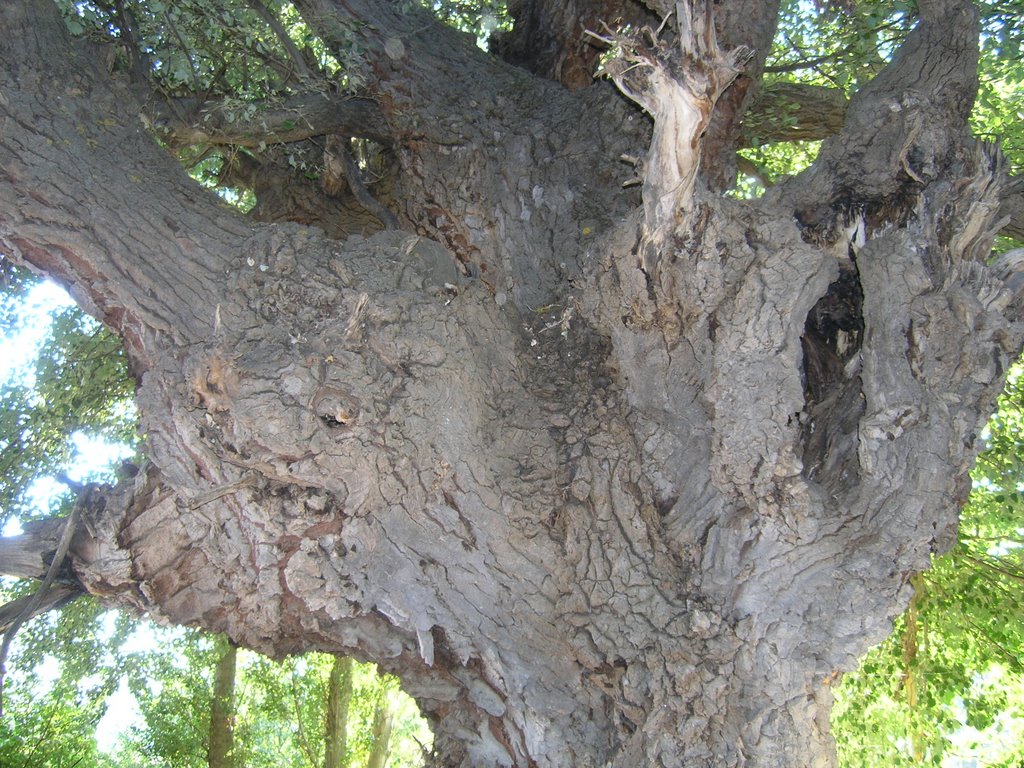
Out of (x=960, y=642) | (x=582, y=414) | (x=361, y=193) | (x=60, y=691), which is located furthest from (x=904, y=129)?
(x=60, y=691)

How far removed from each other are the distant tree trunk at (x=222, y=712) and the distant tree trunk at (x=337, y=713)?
1178mm

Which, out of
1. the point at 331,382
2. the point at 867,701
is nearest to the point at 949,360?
the point at 331,382

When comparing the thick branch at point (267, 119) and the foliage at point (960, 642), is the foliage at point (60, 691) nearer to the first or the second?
the thick branch at point (267, 119)

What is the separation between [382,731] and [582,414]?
365 inches

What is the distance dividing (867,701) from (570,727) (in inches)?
157

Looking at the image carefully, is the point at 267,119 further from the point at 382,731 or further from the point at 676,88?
the point at 382,731

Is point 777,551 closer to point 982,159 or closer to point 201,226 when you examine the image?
point 982,159

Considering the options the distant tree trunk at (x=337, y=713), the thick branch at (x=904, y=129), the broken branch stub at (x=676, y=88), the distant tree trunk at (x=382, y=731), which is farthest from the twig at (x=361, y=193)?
the distant tree trunk at (x=382, y=731)

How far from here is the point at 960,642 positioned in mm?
5781

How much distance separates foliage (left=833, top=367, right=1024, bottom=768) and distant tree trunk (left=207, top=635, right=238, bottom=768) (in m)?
6.25

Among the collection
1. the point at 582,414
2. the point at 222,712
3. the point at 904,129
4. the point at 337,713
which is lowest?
the point at 337,713

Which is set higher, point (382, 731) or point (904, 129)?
point (904, 129)

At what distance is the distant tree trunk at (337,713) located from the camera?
375 inches

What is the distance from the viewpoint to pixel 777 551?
3.07 meters
